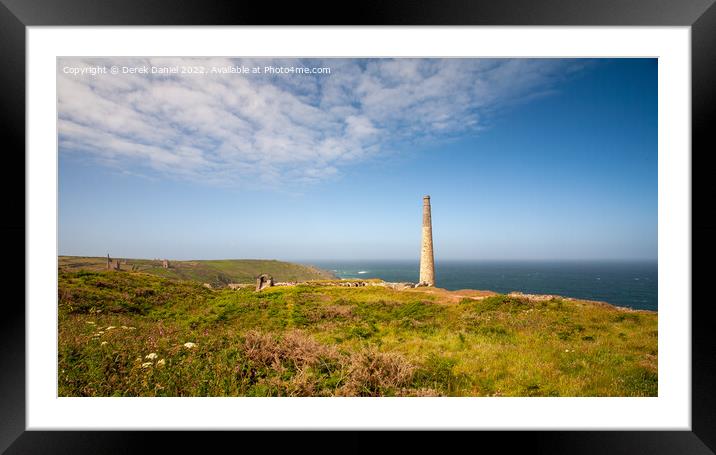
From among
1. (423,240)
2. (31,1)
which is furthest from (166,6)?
(423,240)

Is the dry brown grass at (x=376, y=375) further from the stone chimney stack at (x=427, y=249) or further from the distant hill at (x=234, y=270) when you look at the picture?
the distant hill at (x=234, y=270)

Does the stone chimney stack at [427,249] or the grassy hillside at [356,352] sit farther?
the stone chimney stack at [427,249]

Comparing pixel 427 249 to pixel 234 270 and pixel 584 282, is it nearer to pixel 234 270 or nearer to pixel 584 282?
pixel 584 282

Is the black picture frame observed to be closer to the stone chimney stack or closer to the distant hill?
the stone chimney stack

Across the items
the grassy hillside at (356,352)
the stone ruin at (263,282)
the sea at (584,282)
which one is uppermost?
the grassy hillside at (356,352)

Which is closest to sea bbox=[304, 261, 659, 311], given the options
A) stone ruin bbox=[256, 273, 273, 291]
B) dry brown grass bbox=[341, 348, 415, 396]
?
dry brown grass bbox=[341, 348, 415, 396]

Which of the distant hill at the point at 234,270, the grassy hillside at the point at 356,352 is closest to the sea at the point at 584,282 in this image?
the grassy hillside at the point at 356,352

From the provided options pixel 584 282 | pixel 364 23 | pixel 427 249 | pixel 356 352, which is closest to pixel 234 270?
pixel 427 249
